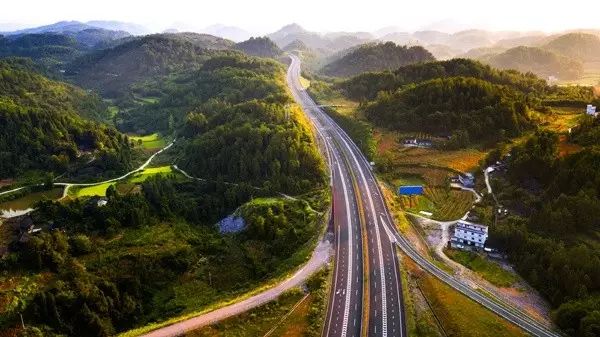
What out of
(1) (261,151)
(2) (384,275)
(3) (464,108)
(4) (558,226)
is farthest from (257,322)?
(3) (464,108)

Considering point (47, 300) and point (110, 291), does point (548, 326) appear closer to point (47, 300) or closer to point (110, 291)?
point (110, 291)

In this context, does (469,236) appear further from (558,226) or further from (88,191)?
(88,191)

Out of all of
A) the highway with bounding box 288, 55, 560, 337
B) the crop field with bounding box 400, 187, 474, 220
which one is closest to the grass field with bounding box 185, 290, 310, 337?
the highway with bounding box 288, 55, 560, 337

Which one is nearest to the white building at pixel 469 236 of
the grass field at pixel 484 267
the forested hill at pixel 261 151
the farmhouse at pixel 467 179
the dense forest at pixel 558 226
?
the grass field at pixel 484 267

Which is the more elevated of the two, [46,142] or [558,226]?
[46,142]

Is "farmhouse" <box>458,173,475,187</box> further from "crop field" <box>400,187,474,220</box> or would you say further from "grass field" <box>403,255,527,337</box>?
"grass field" <box>403,255,527,337</box>
